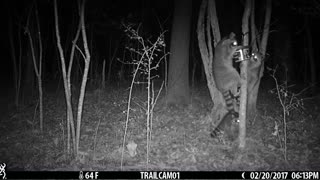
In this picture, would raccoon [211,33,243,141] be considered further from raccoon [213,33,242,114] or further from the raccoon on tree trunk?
the raccoon on tree trunk

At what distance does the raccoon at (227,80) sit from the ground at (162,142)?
45 centimetres

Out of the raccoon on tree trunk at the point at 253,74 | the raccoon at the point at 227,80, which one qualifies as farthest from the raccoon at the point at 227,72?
the raccoon on tree trunk at the point at 253,74

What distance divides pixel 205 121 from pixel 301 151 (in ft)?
9.33

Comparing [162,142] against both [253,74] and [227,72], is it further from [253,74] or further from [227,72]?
[253,74]

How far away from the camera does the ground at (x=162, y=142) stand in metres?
7.02

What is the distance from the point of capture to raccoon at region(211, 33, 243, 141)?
7820 millimetres

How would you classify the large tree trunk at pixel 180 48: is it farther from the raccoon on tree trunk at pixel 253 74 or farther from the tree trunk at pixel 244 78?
the tree trunk at pixel 244 78

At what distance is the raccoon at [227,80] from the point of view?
7.82 metres

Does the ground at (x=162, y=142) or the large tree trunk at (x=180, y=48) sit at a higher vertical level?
the large tree trunk at (x=180, y=48)

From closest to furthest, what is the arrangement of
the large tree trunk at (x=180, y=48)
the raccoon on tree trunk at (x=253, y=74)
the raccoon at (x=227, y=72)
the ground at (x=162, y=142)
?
the ground at (x=162, y=142) → the raccoon at (x=227, y=72) → the raccoon on tree trunk at (x=253, y=74) → the large tree trunk at (x=180, y=48)

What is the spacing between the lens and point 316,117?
10.4m

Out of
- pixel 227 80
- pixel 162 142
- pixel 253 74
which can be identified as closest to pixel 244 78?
pixel 227 80

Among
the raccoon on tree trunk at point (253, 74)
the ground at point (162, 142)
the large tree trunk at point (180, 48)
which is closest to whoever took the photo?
the ground at point (162, 142)

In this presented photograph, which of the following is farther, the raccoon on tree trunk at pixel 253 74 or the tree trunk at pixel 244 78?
the raccoon on tree trunk at pixel 253 74
